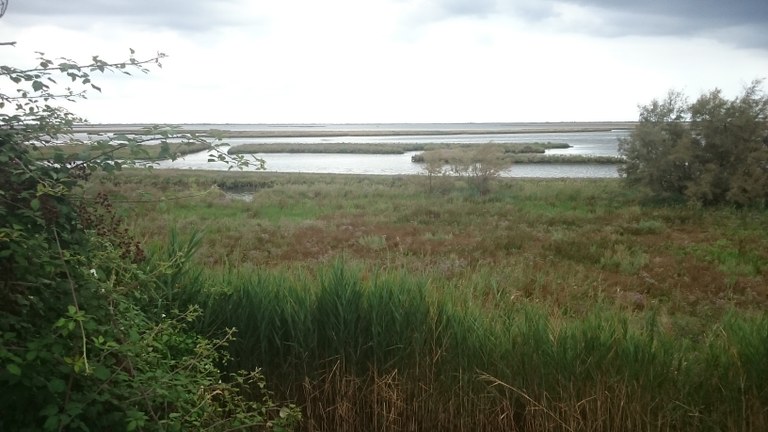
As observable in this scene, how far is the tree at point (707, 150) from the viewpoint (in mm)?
24703

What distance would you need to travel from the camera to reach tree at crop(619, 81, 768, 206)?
24703mm

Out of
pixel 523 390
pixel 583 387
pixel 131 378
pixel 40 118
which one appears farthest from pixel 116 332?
pixel 583 387

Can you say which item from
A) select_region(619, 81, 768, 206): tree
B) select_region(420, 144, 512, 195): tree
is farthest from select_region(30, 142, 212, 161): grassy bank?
select_region(420, 144, 512, 195): tree

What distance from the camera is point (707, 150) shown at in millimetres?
26094

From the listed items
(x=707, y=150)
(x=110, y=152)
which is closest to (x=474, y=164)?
(x=707, y=150)

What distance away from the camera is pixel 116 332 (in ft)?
10.1

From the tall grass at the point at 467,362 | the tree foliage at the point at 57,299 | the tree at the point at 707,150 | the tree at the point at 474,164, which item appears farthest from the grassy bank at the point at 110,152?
the tree at the point at 474,164

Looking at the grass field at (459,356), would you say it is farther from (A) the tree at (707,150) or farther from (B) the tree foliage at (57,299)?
(A) the tree at (707,150)

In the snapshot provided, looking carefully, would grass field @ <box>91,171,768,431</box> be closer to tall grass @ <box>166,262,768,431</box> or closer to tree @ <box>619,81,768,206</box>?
tall grass @ <box>166,262,768,431</box>

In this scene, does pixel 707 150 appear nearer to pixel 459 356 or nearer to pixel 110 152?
pixel 459 356

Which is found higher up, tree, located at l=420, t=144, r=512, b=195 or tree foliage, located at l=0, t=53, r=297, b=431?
tree foliage, located at l=0, t=53, r=297, b=431

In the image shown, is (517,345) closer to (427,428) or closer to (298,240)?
(427,428)

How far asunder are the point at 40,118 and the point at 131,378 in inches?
58.0

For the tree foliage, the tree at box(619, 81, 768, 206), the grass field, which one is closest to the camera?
the tree foliage
